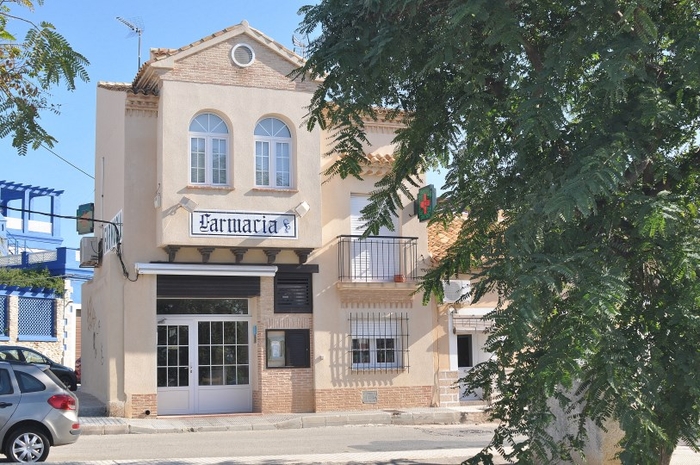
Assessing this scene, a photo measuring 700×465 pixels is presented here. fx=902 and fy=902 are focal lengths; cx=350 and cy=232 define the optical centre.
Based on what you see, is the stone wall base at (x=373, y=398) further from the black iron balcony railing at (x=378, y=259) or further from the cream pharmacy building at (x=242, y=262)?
the black iron balcony railing at (x=378, y=259)

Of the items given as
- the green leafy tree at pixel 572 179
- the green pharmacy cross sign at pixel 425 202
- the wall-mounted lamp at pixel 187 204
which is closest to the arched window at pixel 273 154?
the wall-mounted lamp at pixel 187 204

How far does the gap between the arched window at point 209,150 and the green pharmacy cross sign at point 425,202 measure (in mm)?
4987

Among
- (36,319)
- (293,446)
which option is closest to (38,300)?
(36,319)

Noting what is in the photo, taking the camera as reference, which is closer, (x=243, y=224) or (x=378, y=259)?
(x=243, y=224)

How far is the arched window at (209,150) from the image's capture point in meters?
21.3

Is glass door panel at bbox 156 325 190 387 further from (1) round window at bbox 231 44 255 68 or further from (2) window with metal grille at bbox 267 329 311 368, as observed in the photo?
(1) round window at bbox 231 44 255 68

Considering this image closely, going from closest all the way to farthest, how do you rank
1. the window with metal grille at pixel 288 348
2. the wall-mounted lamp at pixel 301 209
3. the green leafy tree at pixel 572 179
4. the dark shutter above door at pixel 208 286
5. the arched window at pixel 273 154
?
the green leafy tree at pixel 572 179, the dark shutter above door at pixel 208 286, the wall-mounted lamp at pixel 301 209, the arched window at pixel 273 154, the window with metal grille at pixel 288 348

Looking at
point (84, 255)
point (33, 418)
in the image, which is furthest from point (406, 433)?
point (84, 255)

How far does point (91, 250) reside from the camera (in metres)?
24.0

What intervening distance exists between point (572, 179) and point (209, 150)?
1559 cm

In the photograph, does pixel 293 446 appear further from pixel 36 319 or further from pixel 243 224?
pixel 36 319

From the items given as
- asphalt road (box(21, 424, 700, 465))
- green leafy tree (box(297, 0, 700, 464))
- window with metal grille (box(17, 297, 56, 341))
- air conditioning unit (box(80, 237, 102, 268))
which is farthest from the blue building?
green leafy tree (box(297, 0, 700, 464))

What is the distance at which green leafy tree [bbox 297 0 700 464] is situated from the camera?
21.8 ft

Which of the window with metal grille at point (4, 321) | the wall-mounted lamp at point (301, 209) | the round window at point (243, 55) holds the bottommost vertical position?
the window with metal grille at point (4, 321)
